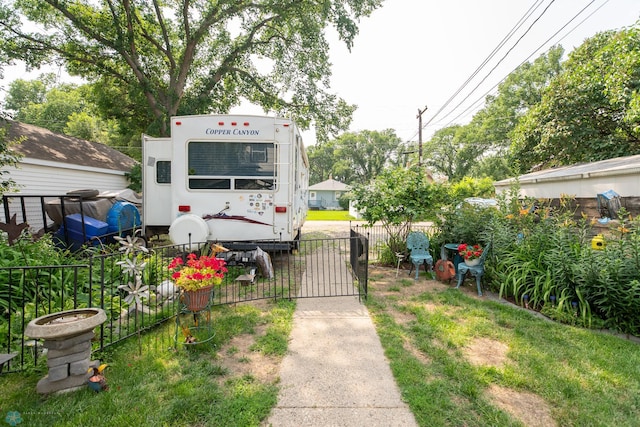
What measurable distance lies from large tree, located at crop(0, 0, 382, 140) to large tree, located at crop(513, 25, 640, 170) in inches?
328

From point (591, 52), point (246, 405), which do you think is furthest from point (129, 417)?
point (591, 52)

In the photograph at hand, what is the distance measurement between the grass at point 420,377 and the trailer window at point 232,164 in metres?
2.77

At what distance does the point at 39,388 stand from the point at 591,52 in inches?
731

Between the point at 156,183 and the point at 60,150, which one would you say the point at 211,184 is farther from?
the point at 60,150

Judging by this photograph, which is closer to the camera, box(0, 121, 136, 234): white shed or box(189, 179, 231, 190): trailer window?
box(189, 179, 231, 190): trailer window

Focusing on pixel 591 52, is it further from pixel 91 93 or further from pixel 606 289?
pixel 91 93

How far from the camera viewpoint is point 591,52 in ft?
40.6

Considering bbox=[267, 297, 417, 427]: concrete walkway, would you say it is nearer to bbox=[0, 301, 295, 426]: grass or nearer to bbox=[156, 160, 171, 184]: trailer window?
bbox=[0, 301, 295, 426]: grass

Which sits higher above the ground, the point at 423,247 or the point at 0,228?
the point at 0,228

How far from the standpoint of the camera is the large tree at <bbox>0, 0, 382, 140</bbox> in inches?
476

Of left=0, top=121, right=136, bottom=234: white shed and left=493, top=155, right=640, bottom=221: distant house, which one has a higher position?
left=0, top=121, right=136, bottom=234: white shed

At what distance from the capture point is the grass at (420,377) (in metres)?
2.33

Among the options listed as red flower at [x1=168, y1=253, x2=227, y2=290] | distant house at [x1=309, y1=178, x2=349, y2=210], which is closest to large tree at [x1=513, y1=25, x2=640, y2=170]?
red flower at [x1=168, y1=253, x2=227, y2=290]

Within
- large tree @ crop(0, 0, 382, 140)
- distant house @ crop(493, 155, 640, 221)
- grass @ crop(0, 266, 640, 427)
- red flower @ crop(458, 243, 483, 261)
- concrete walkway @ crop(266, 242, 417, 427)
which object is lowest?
concrete walkway @ crop(266, 242, 417, 427)
